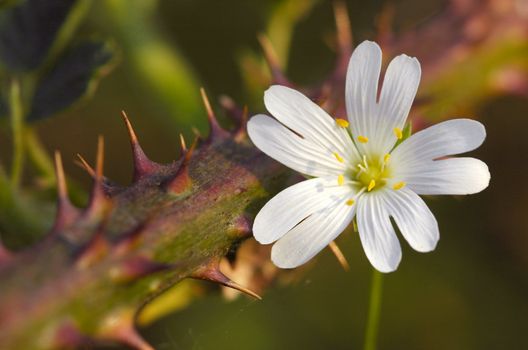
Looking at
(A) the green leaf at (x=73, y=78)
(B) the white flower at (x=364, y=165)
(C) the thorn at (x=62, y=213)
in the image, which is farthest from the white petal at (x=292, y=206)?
(A) the green leaf at (x=73, y=78)

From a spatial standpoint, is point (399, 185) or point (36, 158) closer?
point (399, 185)

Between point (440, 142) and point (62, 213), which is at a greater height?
point (62, 213)

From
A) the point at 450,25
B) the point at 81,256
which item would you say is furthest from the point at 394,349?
the point at 81,256

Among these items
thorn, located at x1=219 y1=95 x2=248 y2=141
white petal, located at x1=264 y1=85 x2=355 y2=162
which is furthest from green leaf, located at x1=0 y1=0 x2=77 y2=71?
white petal, located at x1=264 y1=85 x2=355 y2=162

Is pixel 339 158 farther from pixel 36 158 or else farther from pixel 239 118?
pixel 36 158

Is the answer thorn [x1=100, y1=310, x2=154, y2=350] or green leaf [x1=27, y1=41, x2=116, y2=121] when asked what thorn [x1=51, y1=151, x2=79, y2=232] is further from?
green leaf [x1=27, y1=41, x2=116, y2=121]

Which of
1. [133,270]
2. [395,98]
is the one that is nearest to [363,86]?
[395,98]

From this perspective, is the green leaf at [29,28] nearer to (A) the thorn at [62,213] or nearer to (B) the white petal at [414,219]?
(A) the thorn at [62,213]
